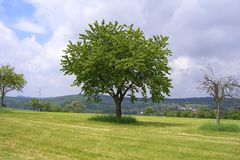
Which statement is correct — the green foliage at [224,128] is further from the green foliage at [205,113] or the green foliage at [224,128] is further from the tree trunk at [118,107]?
the green foliage at [205,113]

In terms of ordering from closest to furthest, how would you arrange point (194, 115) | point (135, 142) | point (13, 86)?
point (135, 142)
point (13, 86)
point (194, 115)

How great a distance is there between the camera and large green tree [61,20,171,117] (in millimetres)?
37781

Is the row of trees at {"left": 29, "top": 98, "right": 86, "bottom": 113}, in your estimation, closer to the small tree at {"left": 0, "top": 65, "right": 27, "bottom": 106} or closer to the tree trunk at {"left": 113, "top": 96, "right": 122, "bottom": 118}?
the small tree at {"left": 0, "top": 65, "right": 27, "bottom": 106}

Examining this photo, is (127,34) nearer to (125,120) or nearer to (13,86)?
(125,120)

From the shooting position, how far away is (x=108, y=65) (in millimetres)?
38000

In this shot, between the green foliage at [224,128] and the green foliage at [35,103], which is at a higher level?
the green foliage at [35,103]

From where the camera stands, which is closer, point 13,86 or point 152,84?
point 152,84

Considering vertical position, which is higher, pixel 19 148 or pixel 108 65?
pixel 108 65

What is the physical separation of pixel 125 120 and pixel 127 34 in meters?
8.80

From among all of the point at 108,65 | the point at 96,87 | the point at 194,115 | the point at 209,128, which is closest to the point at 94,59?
the point at 108,65

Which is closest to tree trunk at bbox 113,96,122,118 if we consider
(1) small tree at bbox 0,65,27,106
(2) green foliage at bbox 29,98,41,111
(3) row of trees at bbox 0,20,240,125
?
(3) row of trees at bbox 0,20,240,125

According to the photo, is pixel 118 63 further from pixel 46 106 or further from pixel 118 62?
pixel 46 106

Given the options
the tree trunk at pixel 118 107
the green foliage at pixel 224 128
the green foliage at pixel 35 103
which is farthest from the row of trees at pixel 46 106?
the green foliage at pixel 224 128

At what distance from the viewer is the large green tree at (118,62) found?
37781 mm
